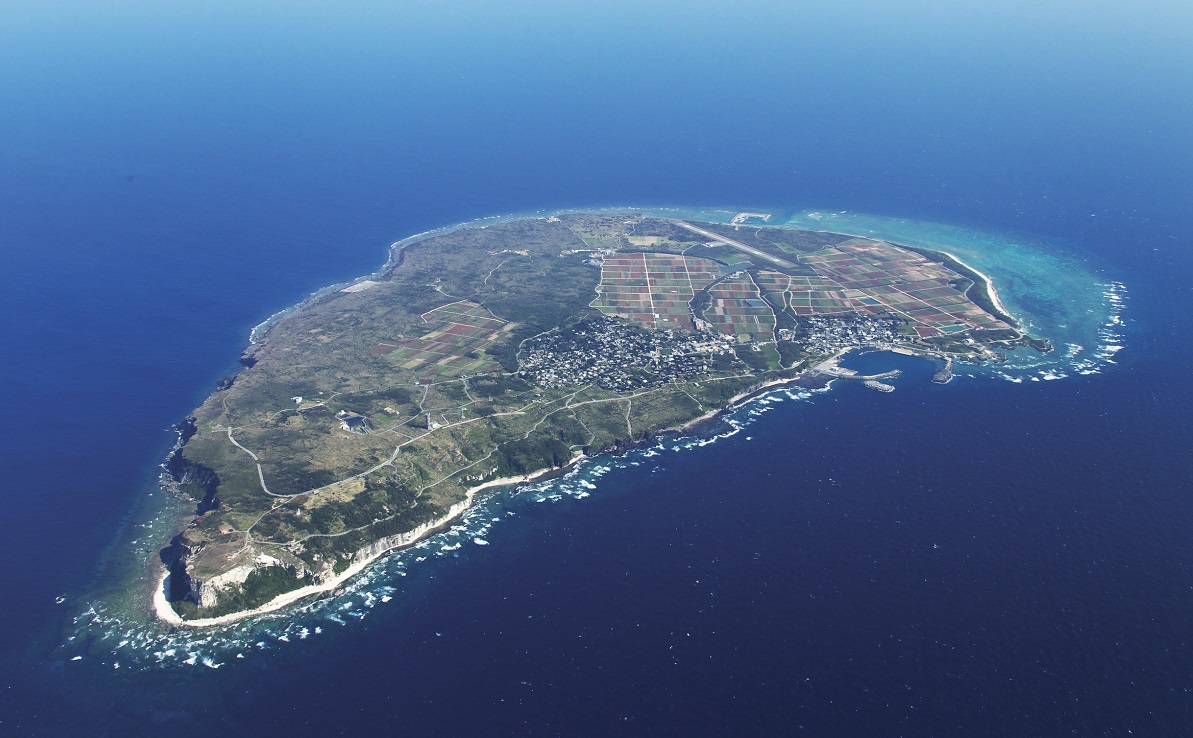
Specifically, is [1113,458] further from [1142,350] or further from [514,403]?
[514,403]

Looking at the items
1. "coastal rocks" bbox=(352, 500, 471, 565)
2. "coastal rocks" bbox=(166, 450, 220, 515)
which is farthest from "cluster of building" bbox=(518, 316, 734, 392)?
"coastal rocks" bbox=(166, 450, 220, 515)

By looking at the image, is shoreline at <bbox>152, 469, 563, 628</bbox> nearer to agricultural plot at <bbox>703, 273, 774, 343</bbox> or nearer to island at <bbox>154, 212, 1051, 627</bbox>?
island at <bbox>154, 212, 1051, 627</bbox>

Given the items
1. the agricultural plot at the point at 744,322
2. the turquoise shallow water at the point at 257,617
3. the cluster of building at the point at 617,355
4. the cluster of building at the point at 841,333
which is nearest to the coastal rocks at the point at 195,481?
the turquoise shallow water at the point at 257,617

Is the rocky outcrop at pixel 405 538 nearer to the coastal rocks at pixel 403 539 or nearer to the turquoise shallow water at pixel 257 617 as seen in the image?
the coastal rocks at pixel 403 539

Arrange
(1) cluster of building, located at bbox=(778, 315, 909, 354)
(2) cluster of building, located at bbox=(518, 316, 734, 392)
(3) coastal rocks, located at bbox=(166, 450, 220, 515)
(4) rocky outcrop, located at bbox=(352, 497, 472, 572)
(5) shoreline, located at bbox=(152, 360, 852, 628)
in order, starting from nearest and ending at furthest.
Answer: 1. (5) shoreline, located at bbox=(152, 360, 852, 628)
2. (4) rocky outcrop, located at bbox=(352, 497, 472, 572)
3. (3) coastal rocks, located at bbox=(166, 450, 220, 515)
4. (2) cluster of building, located at bbox=(518, 316, 734, 392)
5. (1) cluster of building, located at bbox=(778, 315, 909, 354)

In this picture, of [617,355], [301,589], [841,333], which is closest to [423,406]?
[617,355]

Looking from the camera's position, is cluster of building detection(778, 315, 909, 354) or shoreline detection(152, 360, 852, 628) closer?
shoreline detection(152, 360, 852, 628)

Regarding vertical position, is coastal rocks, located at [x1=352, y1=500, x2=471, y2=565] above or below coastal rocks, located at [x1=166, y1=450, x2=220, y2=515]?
below
